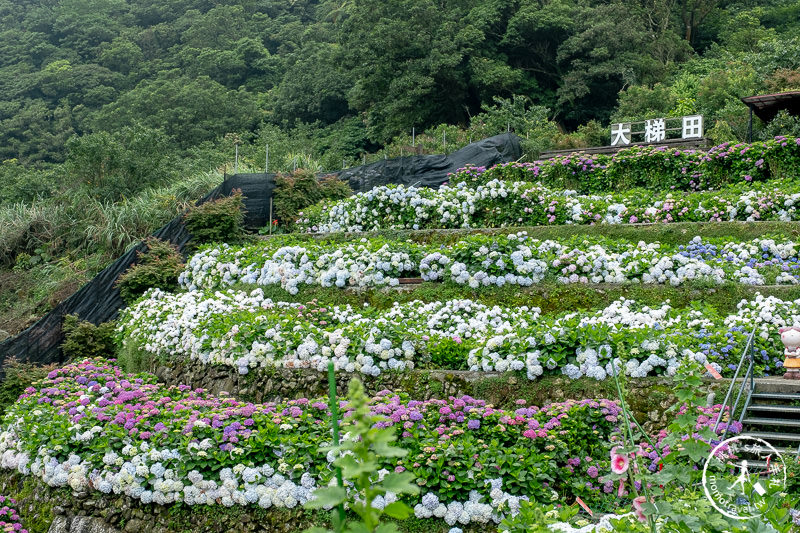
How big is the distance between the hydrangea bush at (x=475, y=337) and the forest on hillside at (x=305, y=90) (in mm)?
5827

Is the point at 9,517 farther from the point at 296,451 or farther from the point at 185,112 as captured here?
the point at 185,112

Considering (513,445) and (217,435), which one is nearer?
(513,445)

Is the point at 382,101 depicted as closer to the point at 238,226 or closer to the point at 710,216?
the point at 238,226

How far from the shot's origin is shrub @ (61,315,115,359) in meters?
10.1

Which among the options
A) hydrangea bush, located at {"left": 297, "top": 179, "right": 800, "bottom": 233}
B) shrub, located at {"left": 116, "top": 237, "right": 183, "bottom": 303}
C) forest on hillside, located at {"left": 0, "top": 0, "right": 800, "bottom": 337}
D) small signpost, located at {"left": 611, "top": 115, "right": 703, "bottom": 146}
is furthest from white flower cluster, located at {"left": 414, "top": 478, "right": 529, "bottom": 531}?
small signpost, located at {"left": 611, "top": 115, "right": 703, "bottom": 146}

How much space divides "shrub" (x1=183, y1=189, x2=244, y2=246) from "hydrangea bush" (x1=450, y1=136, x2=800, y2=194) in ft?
13.1

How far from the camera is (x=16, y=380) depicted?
9359 mm

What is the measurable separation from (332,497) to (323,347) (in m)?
5.68

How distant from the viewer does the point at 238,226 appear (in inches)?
486

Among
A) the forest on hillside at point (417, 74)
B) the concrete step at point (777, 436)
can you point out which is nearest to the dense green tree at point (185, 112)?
the forest on hillside at point (417, 74)

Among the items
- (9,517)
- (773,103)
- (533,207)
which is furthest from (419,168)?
(9,517)

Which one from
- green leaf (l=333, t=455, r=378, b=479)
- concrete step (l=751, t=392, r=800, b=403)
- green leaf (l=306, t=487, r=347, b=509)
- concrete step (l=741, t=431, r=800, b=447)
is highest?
green leaf (l=333, t=455, r=378, b=479)

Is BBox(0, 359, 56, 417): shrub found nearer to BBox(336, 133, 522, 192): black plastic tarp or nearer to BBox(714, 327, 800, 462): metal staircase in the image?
BBox(336, 133, 522, 192): black plastic tarp

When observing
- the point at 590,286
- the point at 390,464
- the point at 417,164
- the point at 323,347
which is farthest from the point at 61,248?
the point at 390,464
